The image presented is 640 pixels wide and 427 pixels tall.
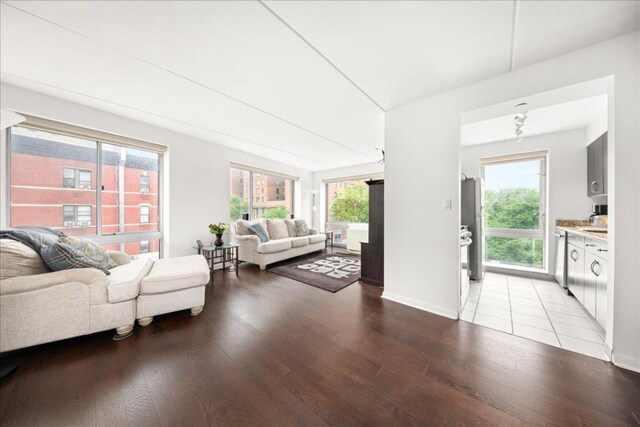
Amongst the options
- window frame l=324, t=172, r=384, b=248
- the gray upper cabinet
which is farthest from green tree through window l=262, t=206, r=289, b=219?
the gray upper cabinet

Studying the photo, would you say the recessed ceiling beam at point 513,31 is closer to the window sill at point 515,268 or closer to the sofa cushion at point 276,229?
the window sill at point 515,268

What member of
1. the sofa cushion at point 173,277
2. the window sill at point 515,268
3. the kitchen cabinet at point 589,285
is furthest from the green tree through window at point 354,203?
the sofa cushion at point 173,277

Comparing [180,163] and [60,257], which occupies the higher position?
[180,163]

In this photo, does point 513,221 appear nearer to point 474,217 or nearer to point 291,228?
point 474,217

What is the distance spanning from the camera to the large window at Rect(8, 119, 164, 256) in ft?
8.14

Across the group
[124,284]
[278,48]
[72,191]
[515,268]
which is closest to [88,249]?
[124,284]

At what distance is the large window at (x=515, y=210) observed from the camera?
3551 mm

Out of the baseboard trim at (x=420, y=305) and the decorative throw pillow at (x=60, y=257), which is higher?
the decorative throw pillow at (x=60, y=257)

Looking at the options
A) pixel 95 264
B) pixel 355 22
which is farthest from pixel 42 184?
pixel 355 22

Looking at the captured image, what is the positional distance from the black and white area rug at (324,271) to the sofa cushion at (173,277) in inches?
61.1

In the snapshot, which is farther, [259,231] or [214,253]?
[259,231]

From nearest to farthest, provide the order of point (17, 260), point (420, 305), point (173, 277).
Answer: point (17, 260) → point (173, 277) → point (420, 305)

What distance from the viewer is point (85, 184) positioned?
294 centimetres

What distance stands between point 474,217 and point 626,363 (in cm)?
214
